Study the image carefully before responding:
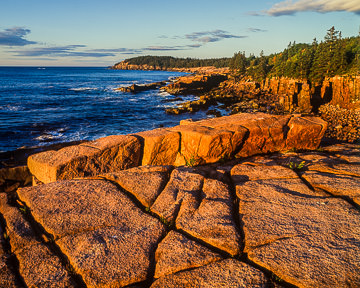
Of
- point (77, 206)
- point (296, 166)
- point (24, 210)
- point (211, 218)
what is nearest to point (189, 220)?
point (211, 218)

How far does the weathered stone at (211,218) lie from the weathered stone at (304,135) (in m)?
4.76

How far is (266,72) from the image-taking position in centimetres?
6812

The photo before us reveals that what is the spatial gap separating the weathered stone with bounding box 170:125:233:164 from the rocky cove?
0.04 m

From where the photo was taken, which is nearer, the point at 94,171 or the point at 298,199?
the point at 298,199

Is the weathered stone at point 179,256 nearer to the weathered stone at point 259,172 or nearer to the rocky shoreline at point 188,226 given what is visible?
the rocky shoreline at point 188,226

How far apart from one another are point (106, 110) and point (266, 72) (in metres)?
52.7

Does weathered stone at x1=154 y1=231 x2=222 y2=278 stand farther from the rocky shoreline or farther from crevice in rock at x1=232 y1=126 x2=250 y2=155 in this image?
crevice in rock at x1=232 y1=126 x2=250 y2=155

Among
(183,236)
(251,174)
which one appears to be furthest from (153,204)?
(251,174)

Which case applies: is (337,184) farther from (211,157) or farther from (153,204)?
(153,204)

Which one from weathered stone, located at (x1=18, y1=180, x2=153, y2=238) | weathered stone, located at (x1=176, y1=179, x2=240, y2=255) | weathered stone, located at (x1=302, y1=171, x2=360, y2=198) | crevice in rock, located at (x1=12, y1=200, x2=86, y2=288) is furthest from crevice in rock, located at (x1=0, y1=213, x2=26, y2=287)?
weathered stone, located at (x1=302, y1=171, x2=360, y2=198)

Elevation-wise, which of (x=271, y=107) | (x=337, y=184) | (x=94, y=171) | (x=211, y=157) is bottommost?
(x=271, y=107)

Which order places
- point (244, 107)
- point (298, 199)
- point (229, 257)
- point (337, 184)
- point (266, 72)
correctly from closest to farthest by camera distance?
1. point (229, 257)
2. point (298, 199)
3. point (337, 184)
4. point (244, 107)
5. point (266, 72)

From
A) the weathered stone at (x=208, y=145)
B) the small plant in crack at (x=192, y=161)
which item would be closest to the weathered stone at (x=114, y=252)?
the small plant in crack at (x=192, y=161)

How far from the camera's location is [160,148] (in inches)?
321
